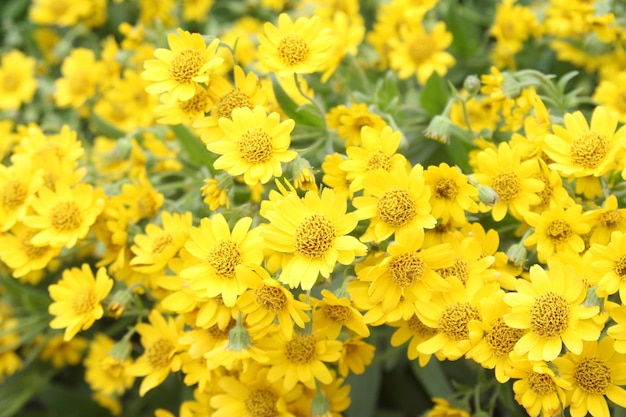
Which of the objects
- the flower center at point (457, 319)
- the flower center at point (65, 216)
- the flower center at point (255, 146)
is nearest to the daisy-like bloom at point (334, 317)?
the flower center at point (457, 319)

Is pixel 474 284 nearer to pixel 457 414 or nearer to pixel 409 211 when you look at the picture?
pixel 409 211

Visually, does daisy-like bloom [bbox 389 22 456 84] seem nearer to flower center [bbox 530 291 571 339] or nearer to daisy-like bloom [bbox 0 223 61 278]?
flower center [bbox 530 291 571 339]

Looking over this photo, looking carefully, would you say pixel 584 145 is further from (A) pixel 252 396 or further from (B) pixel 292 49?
(A) pixel 252 396

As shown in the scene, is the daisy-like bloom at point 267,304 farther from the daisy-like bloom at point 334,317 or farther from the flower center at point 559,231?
the flower center at point 559,231

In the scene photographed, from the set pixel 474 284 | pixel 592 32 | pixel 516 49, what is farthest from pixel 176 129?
pixel 592 32

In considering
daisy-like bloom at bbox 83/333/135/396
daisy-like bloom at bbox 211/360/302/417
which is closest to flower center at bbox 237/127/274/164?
daisy-like bloom at bbox 211/360/302/417

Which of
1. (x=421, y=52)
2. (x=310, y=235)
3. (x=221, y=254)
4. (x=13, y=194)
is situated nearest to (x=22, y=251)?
(x=13, y=194)
